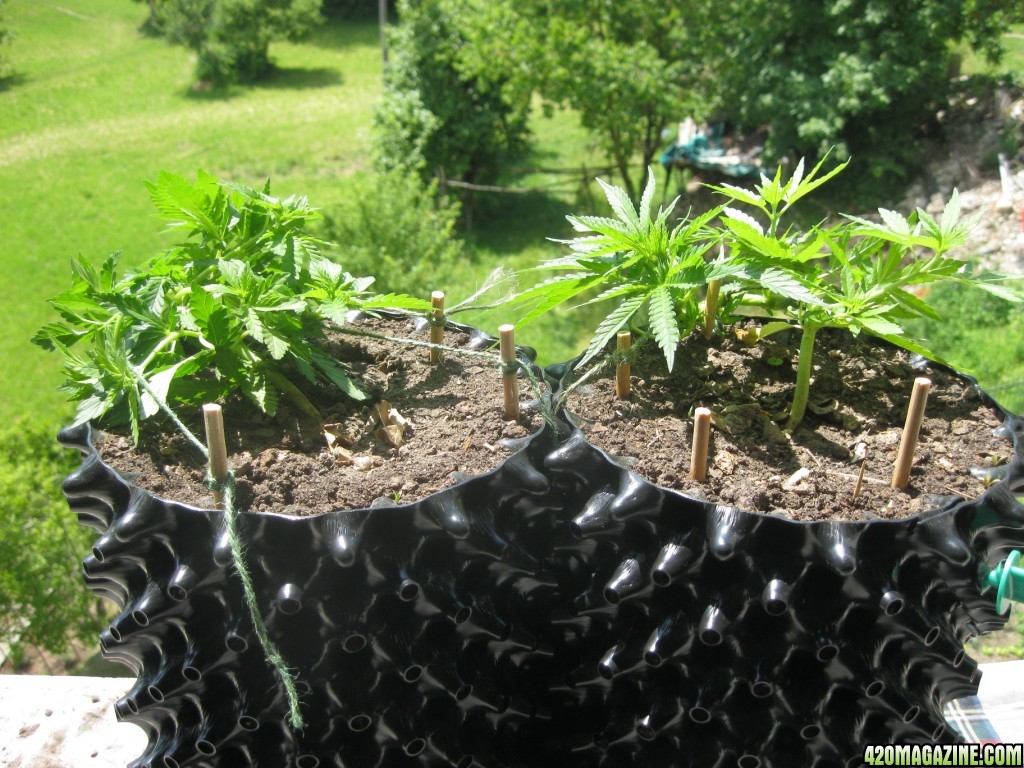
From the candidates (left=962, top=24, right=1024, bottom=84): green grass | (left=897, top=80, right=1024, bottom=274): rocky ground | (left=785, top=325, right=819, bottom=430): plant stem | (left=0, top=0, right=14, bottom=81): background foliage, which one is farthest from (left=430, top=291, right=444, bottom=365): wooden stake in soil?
(left=962, top=24, right=1024, bottom=84): green grass

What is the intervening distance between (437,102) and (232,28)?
155 inches

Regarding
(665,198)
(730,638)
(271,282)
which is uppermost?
(271,282)

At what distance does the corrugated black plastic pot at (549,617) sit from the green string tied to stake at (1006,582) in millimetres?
28

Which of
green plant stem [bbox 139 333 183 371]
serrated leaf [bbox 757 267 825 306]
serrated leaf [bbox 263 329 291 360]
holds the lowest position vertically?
green plant stem [bbox 139 333 183 371]

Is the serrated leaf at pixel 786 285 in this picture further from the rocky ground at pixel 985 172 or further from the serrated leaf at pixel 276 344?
the rocky ground at pixel 985 172

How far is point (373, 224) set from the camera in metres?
5.73

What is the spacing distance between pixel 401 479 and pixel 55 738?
3.52 ft

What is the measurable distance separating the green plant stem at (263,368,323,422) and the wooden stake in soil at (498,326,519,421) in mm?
379

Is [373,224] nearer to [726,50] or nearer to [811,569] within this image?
[726,50]

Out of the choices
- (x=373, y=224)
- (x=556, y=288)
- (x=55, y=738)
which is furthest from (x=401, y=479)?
(x=373, y=224)

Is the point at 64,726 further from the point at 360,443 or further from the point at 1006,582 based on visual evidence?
the point at 1006,582

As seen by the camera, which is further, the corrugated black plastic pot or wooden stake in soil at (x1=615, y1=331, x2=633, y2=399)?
wooden stake in soil at (x1=615, y1=331, x2=633, y2=399)

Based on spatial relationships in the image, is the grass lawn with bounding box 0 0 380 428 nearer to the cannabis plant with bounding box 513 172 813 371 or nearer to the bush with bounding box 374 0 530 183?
the bush with bounding box 374 0 530 183

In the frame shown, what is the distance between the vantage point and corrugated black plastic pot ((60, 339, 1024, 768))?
4.59 feet
